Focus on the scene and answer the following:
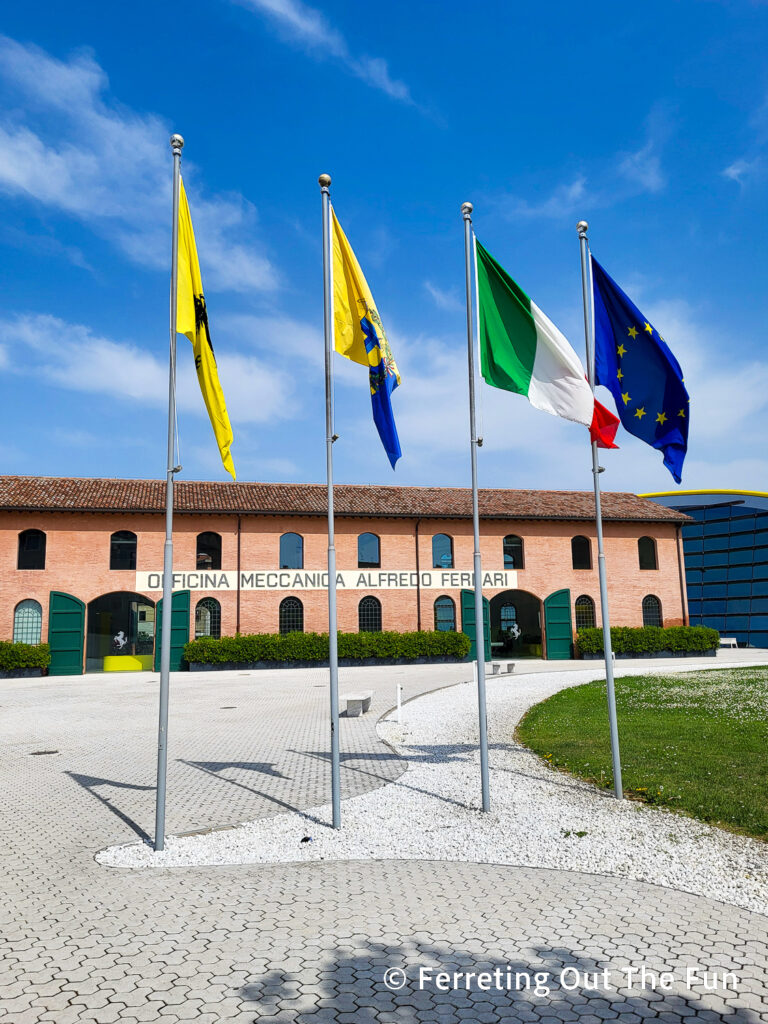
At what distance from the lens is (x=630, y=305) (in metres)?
8.45

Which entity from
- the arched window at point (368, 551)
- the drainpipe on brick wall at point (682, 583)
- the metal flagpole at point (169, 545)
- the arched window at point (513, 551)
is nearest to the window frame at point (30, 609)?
the arched window at point (368, 551)

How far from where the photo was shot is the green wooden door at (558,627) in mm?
34406

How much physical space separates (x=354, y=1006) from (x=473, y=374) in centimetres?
616

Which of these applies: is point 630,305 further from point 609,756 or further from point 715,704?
point 715,704

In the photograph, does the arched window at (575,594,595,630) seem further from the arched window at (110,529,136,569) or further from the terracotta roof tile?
the arched window at (110,529,136,569)

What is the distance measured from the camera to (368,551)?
3366cm

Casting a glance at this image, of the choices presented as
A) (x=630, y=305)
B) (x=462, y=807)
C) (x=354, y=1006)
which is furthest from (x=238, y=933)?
(x=630, y=305)

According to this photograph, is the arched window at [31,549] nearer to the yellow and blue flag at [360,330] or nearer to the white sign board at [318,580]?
the white sign board at [318,580]

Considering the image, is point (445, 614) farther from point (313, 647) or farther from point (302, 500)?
point (302, 500)

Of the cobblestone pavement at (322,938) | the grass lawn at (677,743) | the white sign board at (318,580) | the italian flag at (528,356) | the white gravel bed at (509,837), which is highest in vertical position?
the italian flag at (528,356)

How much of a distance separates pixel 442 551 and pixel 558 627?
645 centimetres

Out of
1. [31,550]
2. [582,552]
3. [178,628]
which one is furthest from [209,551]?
[582,552]

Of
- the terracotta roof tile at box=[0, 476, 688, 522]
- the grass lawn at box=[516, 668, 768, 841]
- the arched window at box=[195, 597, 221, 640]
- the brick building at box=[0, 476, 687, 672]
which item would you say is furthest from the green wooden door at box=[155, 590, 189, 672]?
the grass lawn at box=[516, 668, 768, 841]

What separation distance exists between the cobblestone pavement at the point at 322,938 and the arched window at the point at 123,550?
77.8ft
